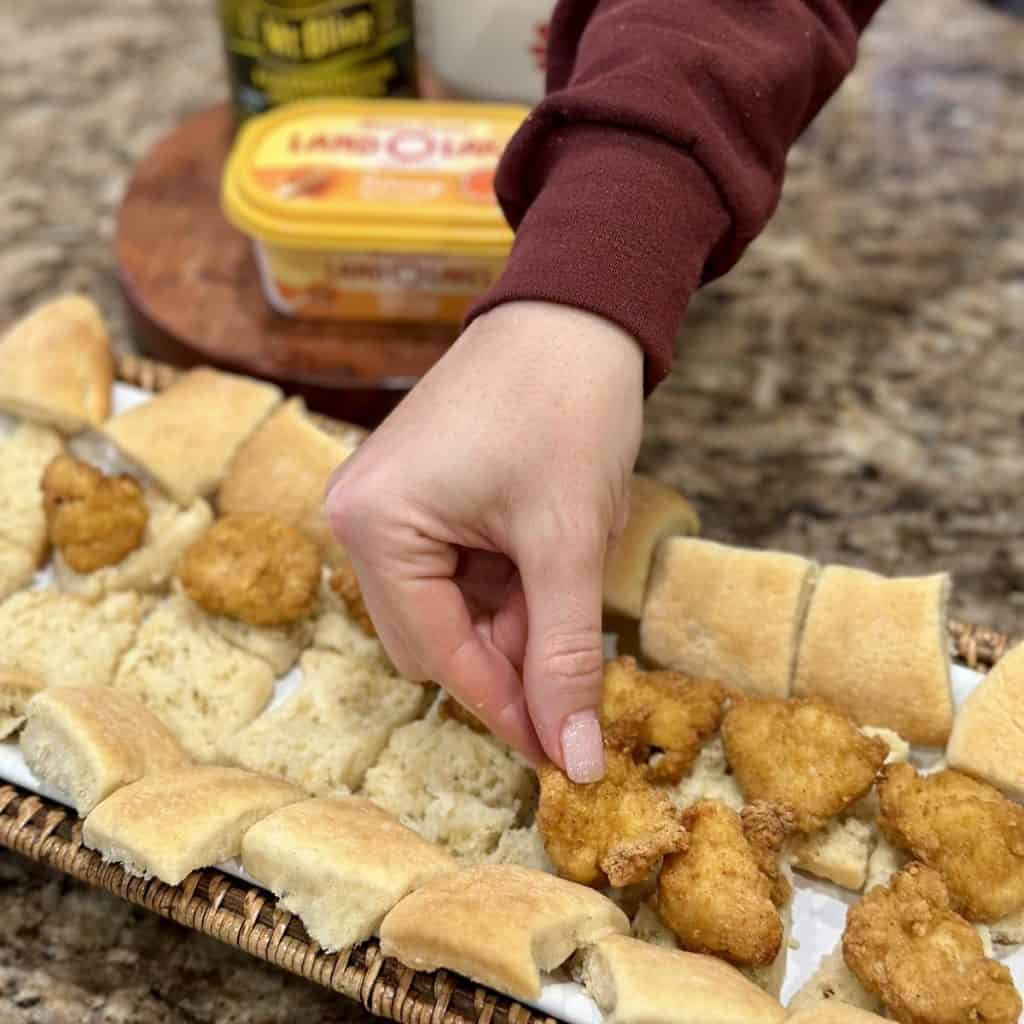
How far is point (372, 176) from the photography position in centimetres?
204

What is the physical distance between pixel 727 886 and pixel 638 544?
0.46 meters

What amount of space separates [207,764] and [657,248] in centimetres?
79

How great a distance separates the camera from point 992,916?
49.4 inches

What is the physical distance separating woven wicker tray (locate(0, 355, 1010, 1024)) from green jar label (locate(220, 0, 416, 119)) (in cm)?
141

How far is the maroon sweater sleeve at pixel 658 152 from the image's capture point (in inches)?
51.9

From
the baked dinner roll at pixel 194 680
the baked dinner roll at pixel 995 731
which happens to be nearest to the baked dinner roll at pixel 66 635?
the baked dinner roll at pixel 194 680

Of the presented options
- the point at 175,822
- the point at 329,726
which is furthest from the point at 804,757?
the point at 175,822

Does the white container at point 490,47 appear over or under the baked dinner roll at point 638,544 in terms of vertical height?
over

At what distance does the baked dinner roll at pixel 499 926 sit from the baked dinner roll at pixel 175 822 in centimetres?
20

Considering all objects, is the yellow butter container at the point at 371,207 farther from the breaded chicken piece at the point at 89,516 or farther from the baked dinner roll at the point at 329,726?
the baked dinner roll at the point at 329,726

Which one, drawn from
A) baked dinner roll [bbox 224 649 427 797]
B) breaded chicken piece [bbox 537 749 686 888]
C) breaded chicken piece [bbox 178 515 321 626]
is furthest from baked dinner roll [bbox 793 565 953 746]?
breaded chicken piece [bbox 178 515 321 626]

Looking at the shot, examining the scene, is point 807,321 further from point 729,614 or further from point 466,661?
point 466,661

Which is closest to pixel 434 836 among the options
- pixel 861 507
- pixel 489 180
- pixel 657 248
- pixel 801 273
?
pixel 657 248

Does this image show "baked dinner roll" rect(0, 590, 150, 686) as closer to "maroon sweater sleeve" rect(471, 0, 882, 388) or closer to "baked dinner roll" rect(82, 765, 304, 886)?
"baked dinner roll" rect(82, 765, 304, 886)
